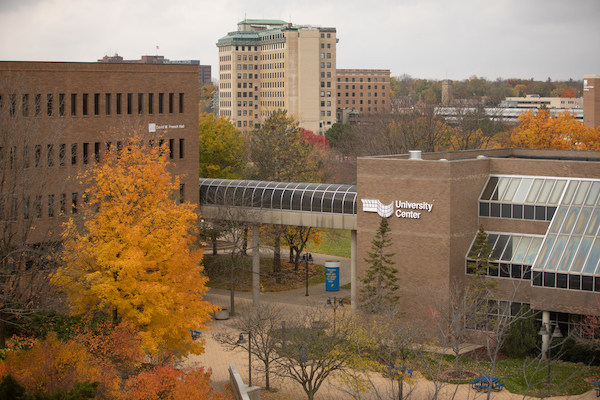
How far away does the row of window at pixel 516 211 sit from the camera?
48.6 meters

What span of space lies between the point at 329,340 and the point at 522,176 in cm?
1834

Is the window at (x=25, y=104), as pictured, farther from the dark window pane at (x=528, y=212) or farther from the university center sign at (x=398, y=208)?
the dark window pane at (x=528, y=212)

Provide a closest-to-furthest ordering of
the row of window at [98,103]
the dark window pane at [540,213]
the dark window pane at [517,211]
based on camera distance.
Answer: the row of window at [98,103], the dark window pane at [540,213], the dark window pane at [517,211]

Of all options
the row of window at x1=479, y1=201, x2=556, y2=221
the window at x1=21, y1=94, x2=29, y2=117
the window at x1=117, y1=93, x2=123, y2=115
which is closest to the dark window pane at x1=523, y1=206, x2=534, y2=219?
the row of window at x1=479, y1=201, x2=556, y2=221

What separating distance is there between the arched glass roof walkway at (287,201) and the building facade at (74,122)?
1.82 m

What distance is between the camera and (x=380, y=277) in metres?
48.0

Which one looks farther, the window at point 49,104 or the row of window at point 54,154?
the window at point 49,104

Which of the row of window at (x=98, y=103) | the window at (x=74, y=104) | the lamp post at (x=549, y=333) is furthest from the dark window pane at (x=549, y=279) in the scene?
the window at (x=74, y=104)

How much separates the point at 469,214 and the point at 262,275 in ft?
67.9

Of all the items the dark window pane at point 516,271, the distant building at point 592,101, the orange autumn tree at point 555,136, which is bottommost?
the dark window pane at point 516,271

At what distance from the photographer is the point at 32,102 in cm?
4828

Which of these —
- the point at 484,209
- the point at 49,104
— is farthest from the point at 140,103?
the point at 484,209

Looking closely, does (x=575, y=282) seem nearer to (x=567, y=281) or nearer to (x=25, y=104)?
(x=567, y=281)

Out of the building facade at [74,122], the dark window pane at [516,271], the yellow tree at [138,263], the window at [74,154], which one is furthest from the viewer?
the window at [74,154]
